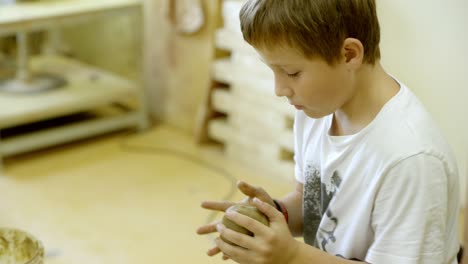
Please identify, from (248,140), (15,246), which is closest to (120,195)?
(248,140)

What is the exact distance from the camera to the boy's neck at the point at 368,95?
94 cm

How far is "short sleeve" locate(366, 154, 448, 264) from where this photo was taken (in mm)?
864

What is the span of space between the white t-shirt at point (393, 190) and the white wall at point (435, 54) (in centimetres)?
105

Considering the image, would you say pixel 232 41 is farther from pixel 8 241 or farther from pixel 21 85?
pixel 8 241

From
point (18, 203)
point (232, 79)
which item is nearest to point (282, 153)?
point (232, 79)

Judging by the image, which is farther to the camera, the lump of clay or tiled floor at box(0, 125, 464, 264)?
tiled floor at box(0, 125, 464, 264)

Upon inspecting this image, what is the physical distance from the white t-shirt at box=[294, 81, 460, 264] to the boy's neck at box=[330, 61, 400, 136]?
16mm

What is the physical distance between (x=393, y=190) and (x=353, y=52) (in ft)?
0.67

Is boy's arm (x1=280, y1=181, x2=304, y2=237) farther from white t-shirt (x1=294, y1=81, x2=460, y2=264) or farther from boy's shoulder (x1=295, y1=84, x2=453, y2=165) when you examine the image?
boy's shoulder (x1=295, y1=84, x2=453, y2=165)

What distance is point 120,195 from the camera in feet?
7.21

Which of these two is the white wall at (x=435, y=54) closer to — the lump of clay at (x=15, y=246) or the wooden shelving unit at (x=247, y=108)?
the wooden shelving unit at (x=247, y=108)

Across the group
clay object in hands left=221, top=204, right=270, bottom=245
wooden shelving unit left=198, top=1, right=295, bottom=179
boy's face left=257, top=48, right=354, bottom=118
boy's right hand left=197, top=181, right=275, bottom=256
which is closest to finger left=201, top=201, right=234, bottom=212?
boy's right hand left=197, top=181, right=275, bottom=256

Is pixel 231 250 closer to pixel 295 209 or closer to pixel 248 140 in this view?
pixel 295 209

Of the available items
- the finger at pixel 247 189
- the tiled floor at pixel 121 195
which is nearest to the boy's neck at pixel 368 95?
the finger at pixel 247 189
